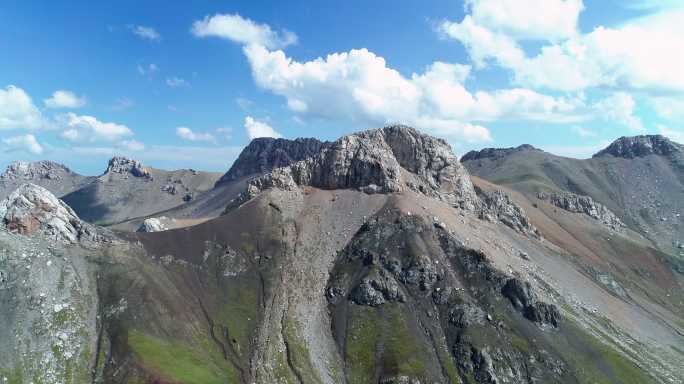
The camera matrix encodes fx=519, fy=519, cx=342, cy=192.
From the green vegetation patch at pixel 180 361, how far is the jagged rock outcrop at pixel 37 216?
151 ft

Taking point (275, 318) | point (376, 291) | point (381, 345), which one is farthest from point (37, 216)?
point (381, 345)

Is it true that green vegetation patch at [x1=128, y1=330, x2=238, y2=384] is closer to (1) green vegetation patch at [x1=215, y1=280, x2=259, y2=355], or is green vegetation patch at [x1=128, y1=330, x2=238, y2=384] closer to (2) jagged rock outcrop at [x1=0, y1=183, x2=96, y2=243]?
(1) green vegetation patch at [x1=215, y1=280, x2=259, y2=355]

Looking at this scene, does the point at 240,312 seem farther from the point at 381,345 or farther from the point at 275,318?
the point at 381,345

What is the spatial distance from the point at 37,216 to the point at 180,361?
6913 cm

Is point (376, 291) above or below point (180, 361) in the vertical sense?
above

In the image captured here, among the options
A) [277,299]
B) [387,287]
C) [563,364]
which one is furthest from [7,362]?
[563,364]

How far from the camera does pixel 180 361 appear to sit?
143 metres

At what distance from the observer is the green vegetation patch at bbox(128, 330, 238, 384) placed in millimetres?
136250

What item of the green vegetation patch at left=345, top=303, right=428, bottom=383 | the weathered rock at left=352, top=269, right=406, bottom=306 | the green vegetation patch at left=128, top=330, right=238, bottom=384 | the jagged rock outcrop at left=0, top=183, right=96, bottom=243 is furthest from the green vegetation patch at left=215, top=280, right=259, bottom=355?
the jagged rock outcrop at left=0, top=183, right=96, bottom=243

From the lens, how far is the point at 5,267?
147625 mm

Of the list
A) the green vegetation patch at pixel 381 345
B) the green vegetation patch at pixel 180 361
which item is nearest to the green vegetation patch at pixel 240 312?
the green vegetation patch at pixel 180 361

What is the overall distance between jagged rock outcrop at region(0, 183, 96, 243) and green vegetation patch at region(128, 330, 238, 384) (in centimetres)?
4600

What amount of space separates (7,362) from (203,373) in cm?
4668

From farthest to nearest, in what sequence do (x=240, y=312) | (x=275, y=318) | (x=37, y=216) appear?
1. (x=240, y=312)
2. (x=275, y=318)
3. (x=37, y=216)
